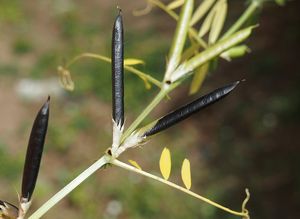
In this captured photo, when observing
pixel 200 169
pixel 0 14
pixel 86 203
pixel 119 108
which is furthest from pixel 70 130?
pixel 119 108

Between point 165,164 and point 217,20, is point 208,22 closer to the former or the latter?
point 217,20

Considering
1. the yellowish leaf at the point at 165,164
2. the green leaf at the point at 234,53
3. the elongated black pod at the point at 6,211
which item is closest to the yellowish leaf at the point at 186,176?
the yellowish leaf at the point at 165,164

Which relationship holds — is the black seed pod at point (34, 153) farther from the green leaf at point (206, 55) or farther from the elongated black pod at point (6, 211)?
the green leaf at point (206, 55)

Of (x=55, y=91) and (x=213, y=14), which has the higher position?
(x=55, y=91)

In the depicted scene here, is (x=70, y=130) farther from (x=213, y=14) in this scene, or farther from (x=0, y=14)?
(x=213, y=14)

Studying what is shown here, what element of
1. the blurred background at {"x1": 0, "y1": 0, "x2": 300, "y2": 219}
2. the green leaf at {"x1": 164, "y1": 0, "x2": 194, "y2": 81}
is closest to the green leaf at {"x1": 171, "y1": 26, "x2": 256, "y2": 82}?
the green leaf at {"x1": 164, "y1": 0, "x2": 194, "y2": 81}

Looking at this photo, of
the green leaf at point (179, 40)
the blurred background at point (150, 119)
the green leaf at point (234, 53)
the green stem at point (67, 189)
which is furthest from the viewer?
the blurred background at point (150, 119)
